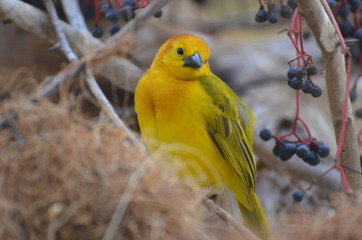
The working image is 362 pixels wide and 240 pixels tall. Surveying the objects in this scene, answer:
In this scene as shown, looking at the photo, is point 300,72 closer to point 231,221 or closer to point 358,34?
point 231,221

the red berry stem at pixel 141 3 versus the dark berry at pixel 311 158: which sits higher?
the red berry stem at pixel 141 3

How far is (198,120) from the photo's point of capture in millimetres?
2588

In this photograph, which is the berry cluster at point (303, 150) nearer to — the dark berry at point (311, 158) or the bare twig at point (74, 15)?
the dark berry at point (311, 158)

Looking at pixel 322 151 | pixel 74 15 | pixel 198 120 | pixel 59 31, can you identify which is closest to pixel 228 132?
pixel 198 120

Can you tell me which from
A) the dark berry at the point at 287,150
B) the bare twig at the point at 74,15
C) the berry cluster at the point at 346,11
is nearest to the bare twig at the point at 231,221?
the dark berry at the point at 287,150

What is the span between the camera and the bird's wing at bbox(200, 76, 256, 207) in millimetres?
2643

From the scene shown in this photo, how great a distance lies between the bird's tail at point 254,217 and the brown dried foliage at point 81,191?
84 centimetres

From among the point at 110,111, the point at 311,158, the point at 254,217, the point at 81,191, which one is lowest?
the point at 254,217

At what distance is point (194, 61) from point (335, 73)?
1.96 ft

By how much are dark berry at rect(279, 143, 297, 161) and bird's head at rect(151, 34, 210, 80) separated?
0.46 meters

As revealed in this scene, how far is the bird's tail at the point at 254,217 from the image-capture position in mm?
2715

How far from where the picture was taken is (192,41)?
2633mm

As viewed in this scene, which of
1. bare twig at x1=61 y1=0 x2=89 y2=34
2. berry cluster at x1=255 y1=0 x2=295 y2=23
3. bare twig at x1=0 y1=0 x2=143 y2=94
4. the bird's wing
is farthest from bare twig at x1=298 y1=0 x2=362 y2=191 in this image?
bare twig at x1=61 y1=0 x2=89 y2=34

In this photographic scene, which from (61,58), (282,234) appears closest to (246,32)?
(61,58)
